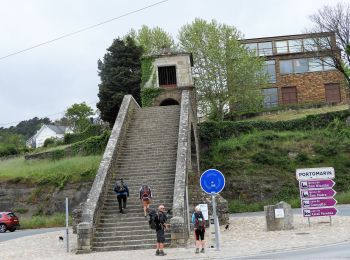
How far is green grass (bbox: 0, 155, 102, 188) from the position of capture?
122 ft

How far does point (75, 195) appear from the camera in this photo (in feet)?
120

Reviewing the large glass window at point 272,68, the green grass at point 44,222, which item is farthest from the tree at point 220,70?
the green grass at point 44,222

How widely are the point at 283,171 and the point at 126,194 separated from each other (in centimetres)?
1928

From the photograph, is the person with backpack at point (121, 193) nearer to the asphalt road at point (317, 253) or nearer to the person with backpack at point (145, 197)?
the person with backpack at point (145, 197)

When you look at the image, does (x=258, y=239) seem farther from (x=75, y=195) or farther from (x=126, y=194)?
(x=75, y=195)

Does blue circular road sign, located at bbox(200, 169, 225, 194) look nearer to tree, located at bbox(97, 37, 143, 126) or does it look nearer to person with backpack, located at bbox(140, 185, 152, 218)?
person with backpack, located at bbox(140, 185, 152, 218)

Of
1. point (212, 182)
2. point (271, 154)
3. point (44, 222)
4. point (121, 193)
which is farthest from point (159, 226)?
point (271, 154)

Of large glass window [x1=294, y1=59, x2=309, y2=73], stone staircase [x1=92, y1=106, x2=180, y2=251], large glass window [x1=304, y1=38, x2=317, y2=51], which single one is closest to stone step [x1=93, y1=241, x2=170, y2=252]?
stone staircase [x1=92, y1=106, x2=180, y2=251]

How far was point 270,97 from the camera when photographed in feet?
Answer: 188

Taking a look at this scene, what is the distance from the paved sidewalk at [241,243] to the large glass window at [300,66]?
3675cm

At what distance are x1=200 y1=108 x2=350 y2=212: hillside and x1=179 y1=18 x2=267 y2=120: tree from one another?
745 cm

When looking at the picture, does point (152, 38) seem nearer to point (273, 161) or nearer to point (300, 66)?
point (300, 66)

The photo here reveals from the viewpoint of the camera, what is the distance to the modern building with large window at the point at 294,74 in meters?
55.9

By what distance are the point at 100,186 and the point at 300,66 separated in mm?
42210
